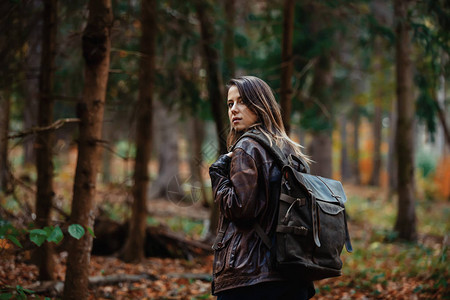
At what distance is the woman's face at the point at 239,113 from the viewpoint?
9.50 ft

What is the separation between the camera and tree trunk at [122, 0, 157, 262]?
7305mm

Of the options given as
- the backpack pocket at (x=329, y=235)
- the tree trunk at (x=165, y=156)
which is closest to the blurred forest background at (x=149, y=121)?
the backpack pocket at (x=329, y=235)

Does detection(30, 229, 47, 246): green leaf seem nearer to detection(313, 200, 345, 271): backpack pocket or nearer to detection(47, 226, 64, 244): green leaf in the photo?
detection(47, 226, 64, 244): green leaf

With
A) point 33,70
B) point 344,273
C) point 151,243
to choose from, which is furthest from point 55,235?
point 344,273

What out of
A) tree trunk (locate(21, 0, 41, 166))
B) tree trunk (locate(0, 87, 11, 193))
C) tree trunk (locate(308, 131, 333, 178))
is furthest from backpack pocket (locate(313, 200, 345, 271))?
tree trunk (locate(308, 131, 333, 178))

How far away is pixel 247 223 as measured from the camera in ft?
8.89

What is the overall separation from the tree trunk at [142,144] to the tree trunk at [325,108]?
143 inches

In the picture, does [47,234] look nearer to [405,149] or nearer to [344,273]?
[344,273]

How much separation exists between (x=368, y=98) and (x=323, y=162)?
425 centimetres

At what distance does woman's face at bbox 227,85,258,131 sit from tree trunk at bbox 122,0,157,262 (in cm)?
465

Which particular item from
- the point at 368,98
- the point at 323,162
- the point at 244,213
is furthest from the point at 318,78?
the point at 244,213

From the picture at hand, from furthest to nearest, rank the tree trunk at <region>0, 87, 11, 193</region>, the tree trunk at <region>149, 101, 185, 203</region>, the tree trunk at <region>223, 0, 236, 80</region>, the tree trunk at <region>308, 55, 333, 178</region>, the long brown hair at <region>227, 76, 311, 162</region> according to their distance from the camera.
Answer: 1. the tree trunk at <region>149, 101, 185, 203</region>
2. the tree trunk at <region>308, 55, 333, 178</region>
3. the tree trunk at <region>223, 0, 236, 80</region>
4. the tree trunk at <region>0, 87, 11, 193</region>
5. the long brown hair at <region>227, 76, 311, 162</region>

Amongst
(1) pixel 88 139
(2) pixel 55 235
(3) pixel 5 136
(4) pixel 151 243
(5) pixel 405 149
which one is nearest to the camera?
(2) pixel 55 235

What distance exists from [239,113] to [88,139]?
2.06 meters
